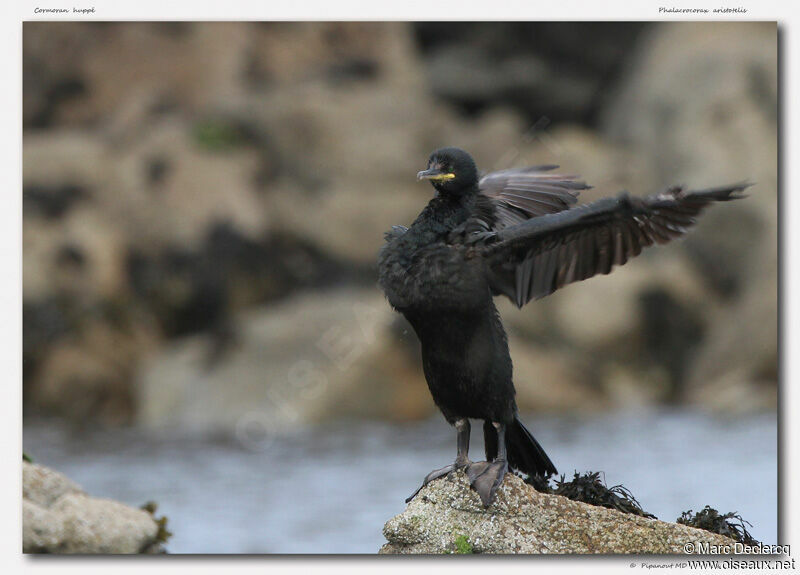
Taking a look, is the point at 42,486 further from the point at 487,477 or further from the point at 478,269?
the point at 478,269

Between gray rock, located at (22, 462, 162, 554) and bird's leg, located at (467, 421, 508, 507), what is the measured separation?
223 centimetres

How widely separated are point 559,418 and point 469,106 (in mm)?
7599

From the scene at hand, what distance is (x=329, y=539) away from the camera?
→ 7355 millimetres

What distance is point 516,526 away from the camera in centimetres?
505

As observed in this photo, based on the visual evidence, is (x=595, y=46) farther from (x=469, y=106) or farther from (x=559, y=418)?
(x=559, y=418)

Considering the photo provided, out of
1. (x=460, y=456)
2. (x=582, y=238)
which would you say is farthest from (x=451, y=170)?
(x=460, y=456)

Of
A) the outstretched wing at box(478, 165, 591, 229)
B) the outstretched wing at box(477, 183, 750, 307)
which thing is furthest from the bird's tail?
the outstretched wing at box(478, 165, 591, 229)

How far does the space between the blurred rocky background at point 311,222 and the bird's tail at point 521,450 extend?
659 cm

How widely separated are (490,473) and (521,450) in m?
0.30

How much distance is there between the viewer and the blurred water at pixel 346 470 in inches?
309

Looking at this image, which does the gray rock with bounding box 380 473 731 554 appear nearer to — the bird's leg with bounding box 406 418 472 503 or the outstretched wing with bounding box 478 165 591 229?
the bird's leg with bounding box 406 418 472 503

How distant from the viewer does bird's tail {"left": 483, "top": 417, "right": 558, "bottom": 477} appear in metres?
5.19

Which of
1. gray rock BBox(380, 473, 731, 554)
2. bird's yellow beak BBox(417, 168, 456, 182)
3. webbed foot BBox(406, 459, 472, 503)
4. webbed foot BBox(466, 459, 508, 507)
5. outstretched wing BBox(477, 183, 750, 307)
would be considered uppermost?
bird's yellow beak BBox(417, 168, 456, 182)
